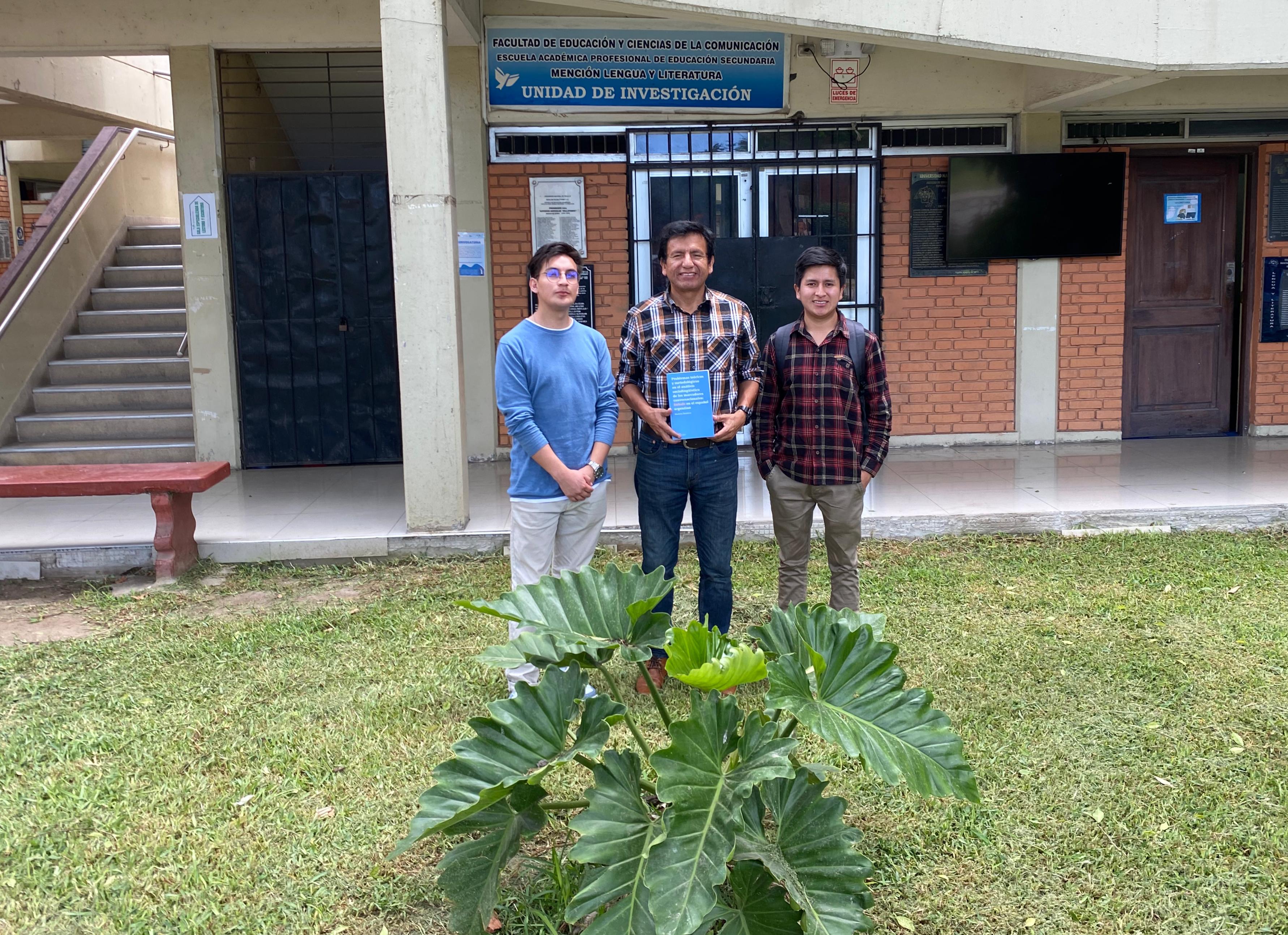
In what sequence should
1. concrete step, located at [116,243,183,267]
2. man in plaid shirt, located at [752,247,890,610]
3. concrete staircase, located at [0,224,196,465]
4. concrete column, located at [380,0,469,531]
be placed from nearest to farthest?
man in plaid shirt, located at [752,247,890,610]
concrete column, located at [380,0,469,531]
concrete staircase, located at [0,224,196,465]
concrete step, located at [116,243,183,267]

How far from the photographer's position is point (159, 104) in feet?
38.9

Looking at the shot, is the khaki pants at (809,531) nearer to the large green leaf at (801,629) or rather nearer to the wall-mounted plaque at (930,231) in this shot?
the large green leaf at (801,629)

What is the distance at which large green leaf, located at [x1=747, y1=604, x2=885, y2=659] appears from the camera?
257cm

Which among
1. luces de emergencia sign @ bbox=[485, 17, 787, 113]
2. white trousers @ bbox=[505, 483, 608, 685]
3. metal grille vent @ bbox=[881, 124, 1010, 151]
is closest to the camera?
white trousers @ bbox=[505, 483, 608, 685]

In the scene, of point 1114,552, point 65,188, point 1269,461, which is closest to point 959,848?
point 1114,552

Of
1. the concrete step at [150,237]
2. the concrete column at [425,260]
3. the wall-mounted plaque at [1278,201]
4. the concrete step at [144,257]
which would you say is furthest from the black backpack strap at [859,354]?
the concrete step at [150,237]

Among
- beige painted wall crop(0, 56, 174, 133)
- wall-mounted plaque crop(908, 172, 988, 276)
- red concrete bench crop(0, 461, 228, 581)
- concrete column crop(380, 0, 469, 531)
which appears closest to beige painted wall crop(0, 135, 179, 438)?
beige painted wall crop(0, 56, 174, 133)

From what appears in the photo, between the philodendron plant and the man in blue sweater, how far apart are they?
1175mm

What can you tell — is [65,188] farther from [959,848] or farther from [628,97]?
[959,848]

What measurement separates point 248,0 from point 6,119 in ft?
16.7

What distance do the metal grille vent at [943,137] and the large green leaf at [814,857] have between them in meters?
7.16

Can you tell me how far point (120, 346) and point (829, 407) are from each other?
763cm

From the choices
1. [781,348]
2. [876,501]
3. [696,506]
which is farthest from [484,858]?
[876,501]

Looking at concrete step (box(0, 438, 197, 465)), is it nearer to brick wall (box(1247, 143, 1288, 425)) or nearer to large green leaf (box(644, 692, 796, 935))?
large green leaf (box(644, 692, 796, 935))
